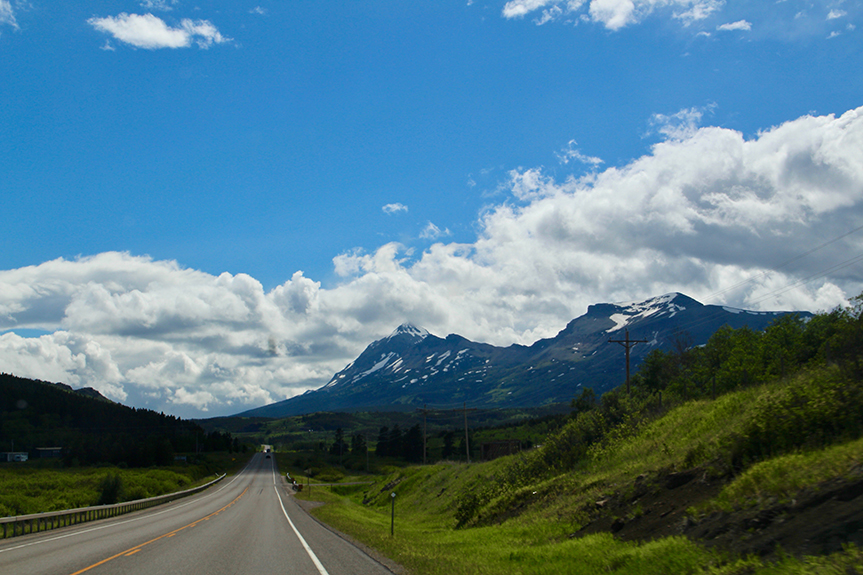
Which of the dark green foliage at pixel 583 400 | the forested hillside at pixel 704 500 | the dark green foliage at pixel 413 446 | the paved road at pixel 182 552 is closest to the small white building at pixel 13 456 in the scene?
the dark green foliage at pixel 413 446

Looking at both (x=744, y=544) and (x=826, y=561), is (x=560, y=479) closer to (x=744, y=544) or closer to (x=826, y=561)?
(x=744, y=544)

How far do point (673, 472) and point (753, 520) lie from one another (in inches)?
245

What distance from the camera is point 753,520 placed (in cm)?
1018

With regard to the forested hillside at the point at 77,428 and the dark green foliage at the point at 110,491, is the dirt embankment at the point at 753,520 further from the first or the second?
the forested hillside at the point at 77,428

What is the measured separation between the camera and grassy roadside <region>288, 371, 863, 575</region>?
1022 centimetres

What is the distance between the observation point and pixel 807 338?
69438mm

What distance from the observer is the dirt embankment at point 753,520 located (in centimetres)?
844

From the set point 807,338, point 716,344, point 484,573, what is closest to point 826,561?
point 484,573

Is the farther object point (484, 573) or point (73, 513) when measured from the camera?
point (73, 513)

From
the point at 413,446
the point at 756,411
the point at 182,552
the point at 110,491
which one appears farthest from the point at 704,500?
the point at 413,446

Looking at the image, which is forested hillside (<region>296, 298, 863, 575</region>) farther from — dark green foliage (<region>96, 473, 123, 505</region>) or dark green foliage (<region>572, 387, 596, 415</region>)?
dark green foliage (<region>572, 387, 596, 415</region>)

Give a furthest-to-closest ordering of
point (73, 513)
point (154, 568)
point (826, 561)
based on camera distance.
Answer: point (73, 513)
point (154, 568)
point (826, 561)

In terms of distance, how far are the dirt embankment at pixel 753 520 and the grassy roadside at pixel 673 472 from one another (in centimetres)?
23

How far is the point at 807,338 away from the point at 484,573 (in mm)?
73258
